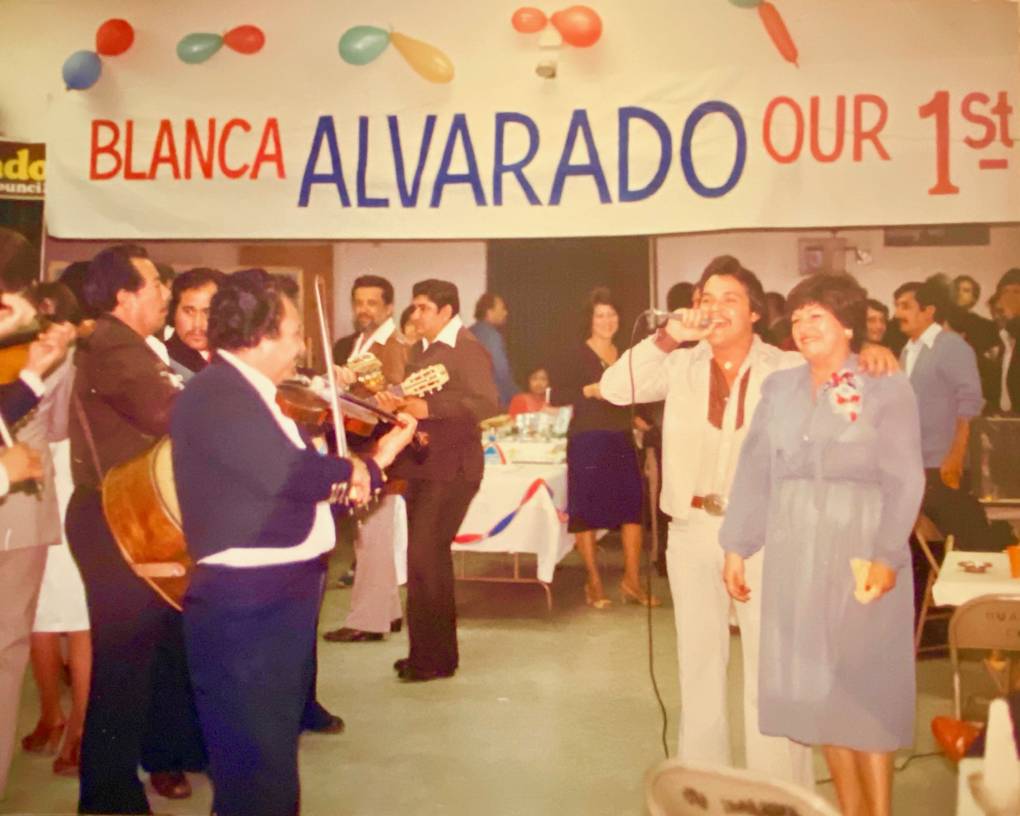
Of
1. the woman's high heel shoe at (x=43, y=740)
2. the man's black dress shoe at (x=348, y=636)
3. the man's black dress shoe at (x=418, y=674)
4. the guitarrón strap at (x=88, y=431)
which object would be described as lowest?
the woman's high heel shoe at (x=43, y=740)

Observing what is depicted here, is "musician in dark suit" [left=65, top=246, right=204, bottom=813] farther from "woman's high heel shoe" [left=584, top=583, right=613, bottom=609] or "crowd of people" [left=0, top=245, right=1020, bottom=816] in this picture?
"woman's high heel shoe" [left=584, top=583, right=613, bottom=609]

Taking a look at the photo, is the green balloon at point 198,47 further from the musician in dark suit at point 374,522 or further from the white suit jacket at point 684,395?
the white suit jacket at point 684,395

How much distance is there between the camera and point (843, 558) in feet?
9.06

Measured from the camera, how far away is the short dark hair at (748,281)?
3064mm

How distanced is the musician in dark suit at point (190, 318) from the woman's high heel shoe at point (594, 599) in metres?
1.57

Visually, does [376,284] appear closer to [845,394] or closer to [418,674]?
[418,674]

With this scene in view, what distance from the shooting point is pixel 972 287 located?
10.4 ft

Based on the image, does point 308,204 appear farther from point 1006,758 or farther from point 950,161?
point 1006,758

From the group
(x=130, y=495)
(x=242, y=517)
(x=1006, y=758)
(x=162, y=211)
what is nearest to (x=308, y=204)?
(x=162, y=211)

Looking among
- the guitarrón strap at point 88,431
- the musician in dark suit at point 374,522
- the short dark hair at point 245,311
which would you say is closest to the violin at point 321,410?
the short dark hair at point 245,311

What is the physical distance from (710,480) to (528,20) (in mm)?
1456

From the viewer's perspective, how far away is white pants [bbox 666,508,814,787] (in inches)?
117

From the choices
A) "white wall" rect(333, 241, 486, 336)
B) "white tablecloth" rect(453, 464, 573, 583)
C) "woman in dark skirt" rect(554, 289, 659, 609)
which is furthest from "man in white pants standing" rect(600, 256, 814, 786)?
"white tablecloth" rect(453, 464, 573, 583)

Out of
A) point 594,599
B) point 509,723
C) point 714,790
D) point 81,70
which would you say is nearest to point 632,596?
point 594,599
